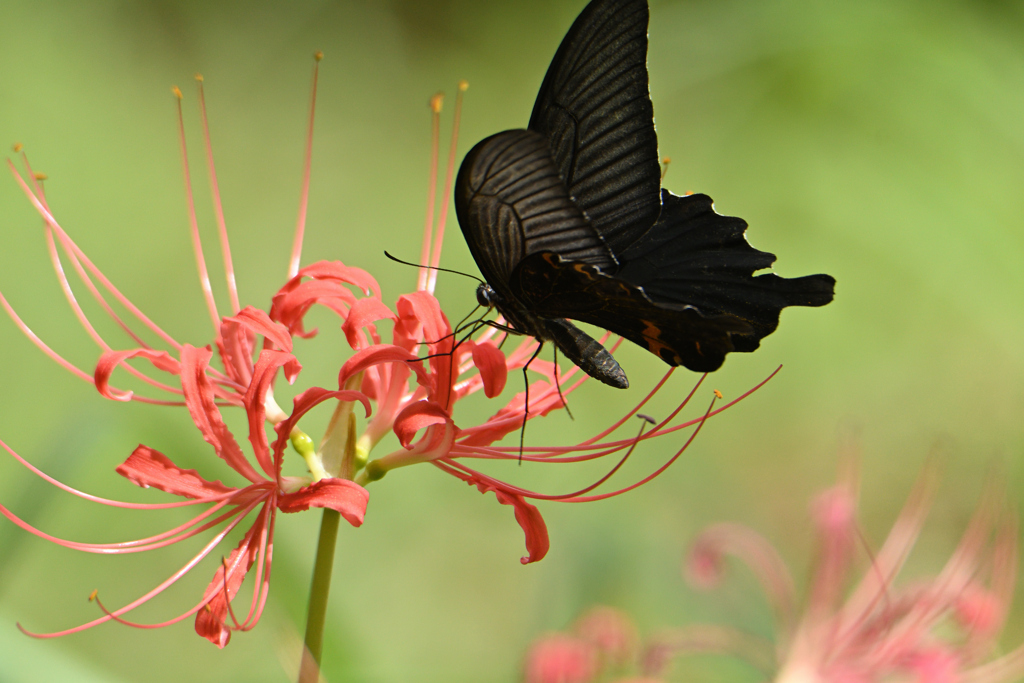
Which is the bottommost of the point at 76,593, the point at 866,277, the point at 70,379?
the point at 76,593

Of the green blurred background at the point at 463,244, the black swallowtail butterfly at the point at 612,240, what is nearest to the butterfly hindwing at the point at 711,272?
the black swallowtail butterfly at the point at 612,240

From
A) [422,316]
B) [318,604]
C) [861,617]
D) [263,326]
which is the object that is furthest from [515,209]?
[861,617]

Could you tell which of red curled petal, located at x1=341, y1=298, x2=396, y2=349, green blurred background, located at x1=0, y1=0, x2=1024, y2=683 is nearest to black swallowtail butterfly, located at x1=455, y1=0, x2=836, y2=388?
red curled petal, located at x1=341, y1=298, x2=396, y2=349

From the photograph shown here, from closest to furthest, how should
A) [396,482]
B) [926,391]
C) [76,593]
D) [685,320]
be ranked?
[685,320], [76,593], [396,482], [926,391]

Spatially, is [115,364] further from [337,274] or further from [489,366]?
[489,366]

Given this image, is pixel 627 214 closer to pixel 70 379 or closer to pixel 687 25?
pixel 70 379

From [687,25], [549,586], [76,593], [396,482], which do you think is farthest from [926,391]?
[76,593]

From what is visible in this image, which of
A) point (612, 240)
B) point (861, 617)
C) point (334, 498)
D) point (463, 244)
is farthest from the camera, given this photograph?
point (463, 244)
